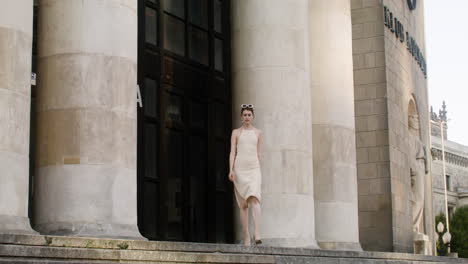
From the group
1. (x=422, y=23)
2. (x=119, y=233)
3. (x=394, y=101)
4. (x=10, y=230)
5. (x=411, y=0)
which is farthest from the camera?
(x=422, y=23)

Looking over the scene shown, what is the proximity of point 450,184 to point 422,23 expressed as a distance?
83.4 m

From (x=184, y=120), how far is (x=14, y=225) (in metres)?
8.26

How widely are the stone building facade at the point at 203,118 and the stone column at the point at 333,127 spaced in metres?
0.04

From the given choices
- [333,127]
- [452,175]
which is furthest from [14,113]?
[452,175]

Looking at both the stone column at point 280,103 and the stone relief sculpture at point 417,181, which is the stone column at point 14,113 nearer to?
the stone column at point 280,103

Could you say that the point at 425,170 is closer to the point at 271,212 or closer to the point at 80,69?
the point at 271,212

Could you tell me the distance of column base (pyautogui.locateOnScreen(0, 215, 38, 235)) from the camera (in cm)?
1234

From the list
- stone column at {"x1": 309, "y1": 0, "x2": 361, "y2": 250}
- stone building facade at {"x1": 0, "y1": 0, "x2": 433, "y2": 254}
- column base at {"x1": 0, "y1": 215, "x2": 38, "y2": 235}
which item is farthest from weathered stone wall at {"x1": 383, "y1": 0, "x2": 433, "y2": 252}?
column base at {"x1": 0, "y1": 215, "x2": 38, "y2": 235}

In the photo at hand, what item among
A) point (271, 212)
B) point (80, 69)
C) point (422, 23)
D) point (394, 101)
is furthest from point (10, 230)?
point (422, 23)

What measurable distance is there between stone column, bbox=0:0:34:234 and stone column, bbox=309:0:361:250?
10.6 metres

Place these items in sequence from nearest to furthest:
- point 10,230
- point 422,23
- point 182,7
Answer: point 10,230, point 182,7, point 422,23

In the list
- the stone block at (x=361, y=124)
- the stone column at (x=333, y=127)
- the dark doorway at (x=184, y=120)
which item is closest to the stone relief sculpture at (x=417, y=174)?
the stone block at (x=361, y=124)

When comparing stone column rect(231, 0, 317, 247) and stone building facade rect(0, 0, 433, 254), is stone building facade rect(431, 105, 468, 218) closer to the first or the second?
stone building facade rect(0, 0, 433, 254)

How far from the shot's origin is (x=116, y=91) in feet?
47.1
